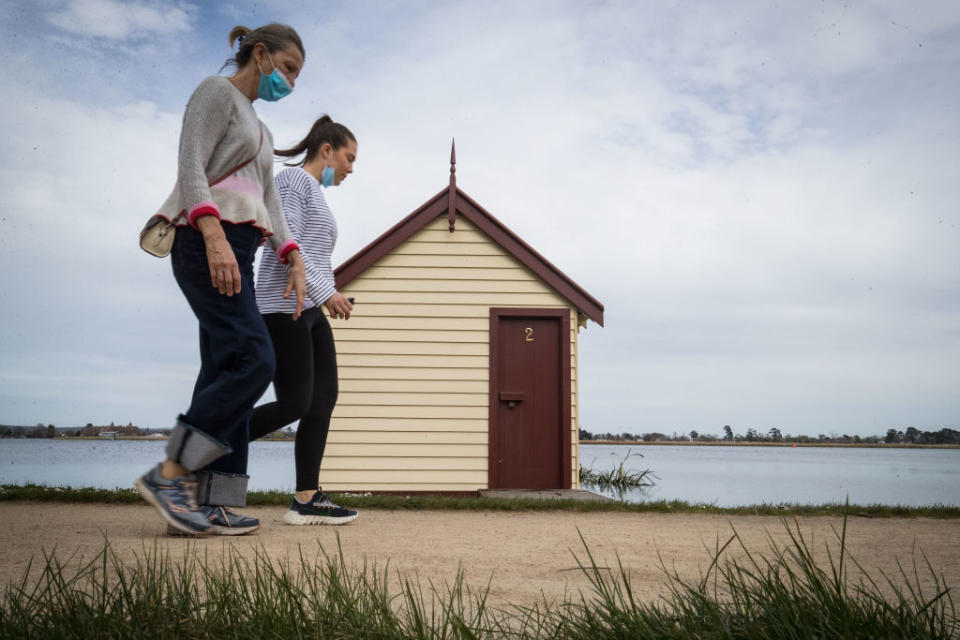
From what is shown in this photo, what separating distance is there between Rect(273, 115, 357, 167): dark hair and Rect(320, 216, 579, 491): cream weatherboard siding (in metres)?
3.98

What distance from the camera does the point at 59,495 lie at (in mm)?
5469

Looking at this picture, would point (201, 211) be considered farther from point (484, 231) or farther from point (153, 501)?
point (484, 231)

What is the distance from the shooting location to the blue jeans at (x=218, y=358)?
9.80 feet

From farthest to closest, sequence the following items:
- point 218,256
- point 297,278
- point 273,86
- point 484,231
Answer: point 484,231
point 297,278
point 273,86
point 218,256

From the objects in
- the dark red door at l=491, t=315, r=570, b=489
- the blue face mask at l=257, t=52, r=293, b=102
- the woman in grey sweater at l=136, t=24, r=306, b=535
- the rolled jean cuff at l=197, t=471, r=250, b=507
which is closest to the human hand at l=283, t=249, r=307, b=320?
the woman in grey sweater at l=136, t=24, r=306, b=535

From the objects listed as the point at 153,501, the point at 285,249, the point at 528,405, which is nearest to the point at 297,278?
the point at 285,249

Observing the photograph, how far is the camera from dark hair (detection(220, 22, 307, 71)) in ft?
11.0

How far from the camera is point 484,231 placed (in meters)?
8.66

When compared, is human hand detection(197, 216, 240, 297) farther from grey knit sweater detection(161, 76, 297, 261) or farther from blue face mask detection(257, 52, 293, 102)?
blue face mask detection(257, 52, 293, 102)

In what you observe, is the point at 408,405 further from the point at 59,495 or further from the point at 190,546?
the point at 190,546

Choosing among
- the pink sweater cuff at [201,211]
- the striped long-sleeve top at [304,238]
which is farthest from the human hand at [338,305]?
the pink sweater cuff at [201,211]

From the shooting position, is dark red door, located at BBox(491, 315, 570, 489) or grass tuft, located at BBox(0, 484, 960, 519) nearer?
grass tuft, located at BBox(0, 484, 960, 519)

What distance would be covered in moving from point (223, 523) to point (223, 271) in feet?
4.41

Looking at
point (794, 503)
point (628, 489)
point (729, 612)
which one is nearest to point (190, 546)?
point (729, 612)
